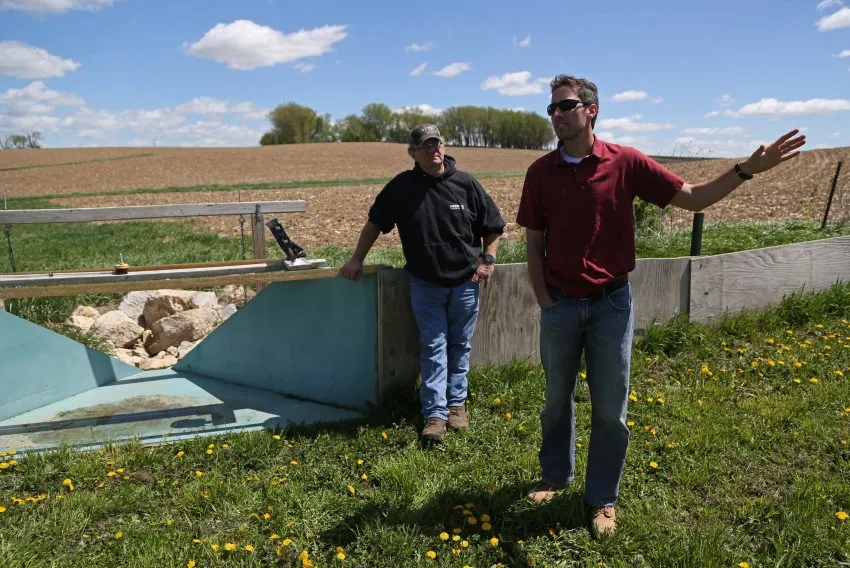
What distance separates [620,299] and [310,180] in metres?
35.2

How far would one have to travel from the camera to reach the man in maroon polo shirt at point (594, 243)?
2.90m

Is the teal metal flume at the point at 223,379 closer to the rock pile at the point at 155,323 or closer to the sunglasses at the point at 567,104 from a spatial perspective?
the rock pile at the point at 155,323

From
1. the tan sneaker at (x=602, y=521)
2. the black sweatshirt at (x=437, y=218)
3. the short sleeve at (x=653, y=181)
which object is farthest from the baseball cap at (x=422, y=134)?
the tan sneaker at (x=602, y=521)

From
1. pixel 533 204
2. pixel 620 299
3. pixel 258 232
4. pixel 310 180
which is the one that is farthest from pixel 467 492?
pixel 310 180

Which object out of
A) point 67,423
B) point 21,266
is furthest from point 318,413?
point 21,266

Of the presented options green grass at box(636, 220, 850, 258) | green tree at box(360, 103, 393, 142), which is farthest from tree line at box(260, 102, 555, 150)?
green grass at box(636, 220, 850, 258)

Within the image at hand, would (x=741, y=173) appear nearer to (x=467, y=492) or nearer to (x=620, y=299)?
(x=620, y=299)

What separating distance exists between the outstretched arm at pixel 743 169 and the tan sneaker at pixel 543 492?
1.56m

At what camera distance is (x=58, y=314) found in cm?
694

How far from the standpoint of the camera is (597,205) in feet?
9.68

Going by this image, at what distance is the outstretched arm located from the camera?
274cm

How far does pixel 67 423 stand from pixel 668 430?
3939 millimetres

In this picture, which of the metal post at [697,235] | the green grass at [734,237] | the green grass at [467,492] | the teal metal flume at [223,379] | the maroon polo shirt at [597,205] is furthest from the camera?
the green grass at [734,237]

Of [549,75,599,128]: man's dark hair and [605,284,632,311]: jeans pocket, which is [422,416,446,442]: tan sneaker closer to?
[605,284,632,311]: jeans pocket
